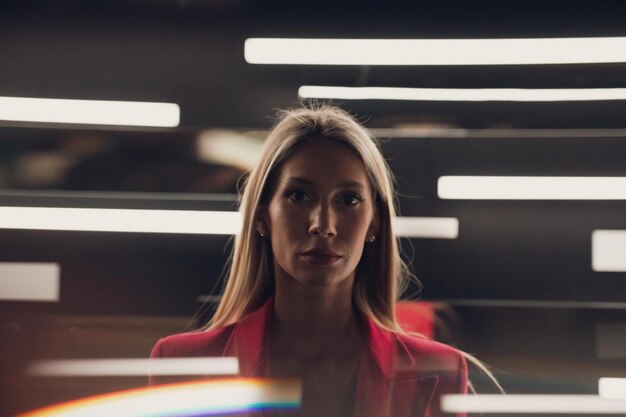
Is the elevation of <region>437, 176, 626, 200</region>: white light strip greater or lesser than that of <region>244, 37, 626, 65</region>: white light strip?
lesser

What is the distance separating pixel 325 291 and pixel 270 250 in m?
0.15

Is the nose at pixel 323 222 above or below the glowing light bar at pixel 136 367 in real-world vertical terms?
above

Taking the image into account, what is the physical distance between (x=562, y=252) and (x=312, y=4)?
0.74 metres

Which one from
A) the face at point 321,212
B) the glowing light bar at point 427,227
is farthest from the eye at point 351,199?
the glowing light bar at point 427,227

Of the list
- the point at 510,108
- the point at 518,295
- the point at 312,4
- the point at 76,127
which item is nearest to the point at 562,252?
the point at 518,295

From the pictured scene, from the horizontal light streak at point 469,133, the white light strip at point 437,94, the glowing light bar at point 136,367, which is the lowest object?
the glowing light bar at point 136,367

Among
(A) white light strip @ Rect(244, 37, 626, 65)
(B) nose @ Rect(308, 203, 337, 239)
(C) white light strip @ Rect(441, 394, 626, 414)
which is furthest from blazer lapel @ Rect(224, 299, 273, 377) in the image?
(A) white light strip @ Rect(244, 37, 626, 65)

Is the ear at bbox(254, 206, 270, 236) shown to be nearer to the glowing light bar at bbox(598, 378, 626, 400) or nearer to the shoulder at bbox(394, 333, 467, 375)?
the shoulder at bbox(394, 333, 467, 375)

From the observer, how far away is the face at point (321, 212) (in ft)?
2.77

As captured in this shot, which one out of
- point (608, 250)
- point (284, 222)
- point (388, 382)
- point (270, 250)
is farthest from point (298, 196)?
point (608, 250)

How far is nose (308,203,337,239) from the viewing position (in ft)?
2.75

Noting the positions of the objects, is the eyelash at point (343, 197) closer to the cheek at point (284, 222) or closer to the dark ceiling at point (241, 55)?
the cheek at point (284, 222)

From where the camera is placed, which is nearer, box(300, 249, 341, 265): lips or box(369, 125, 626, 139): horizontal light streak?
box(300, 249, 341, 265): lips

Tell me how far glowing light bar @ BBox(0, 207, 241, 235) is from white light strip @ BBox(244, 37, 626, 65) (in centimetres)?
34
